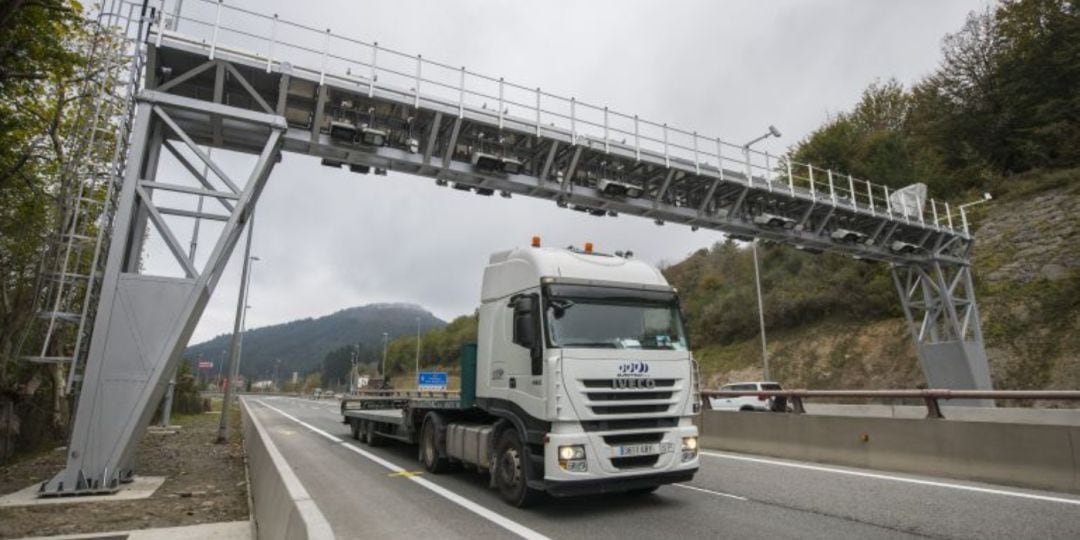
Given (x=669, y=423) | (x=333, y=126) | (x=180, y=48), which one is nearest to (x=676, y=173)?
(x=333, y=126)

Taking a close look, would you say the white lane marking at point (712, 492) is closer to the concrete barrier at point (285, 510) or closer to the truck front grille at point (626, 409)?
the truck front grille at point (626, 409)

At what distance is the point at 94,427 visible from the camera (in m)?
9.41

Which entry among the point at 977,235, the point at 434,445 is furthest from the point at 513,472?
the point at 977,235

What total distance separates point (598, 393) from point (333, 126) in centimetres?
908

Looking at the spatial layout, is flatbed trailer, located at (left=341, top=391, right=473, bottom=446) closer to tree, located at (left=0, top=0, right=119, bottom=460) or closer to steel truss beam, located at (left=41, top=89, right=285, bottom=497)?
steel truss beam, located at (left=41, top=89, right=285, bottom=497)

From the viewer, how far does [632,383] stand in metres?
7.27

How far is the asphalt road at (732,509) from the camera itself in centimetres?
614

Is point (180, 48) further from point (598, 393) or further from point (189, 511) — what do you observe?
point (598, 393)

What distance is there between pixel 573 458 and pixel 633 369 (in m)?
1.35

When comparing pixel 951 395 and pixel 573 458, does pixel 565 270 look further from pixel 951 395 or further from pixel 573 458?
pixel 951 395

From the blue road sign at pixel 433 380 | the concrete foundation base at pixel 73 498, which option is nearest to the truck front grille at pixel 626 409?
the concrete foundation base at pixel 73 498

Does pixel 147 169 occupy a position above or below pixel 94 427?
above

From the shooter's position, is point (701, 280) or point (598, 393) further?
point (701, 280)

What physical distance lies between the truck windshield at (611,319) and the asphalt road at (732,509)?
81.5 inches
